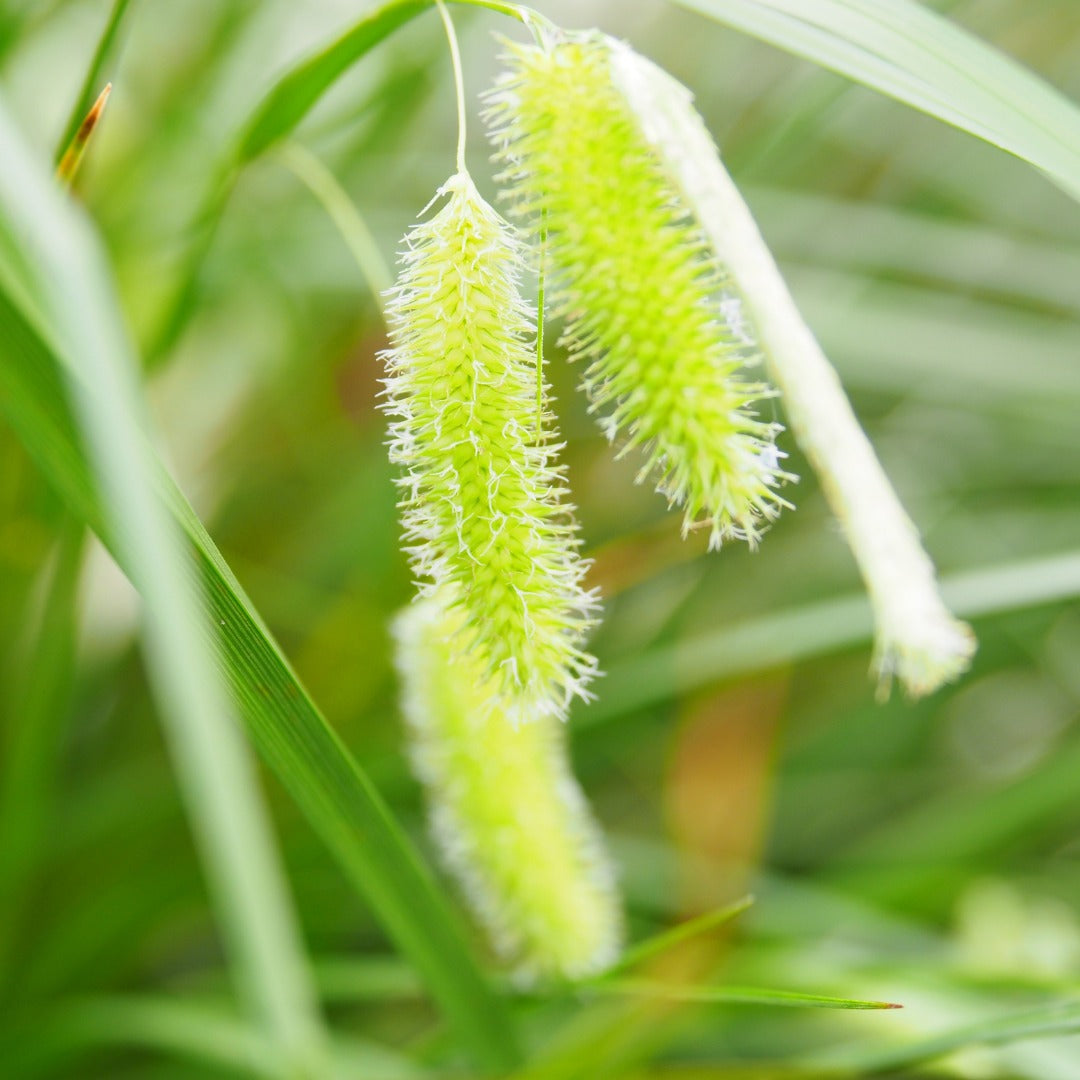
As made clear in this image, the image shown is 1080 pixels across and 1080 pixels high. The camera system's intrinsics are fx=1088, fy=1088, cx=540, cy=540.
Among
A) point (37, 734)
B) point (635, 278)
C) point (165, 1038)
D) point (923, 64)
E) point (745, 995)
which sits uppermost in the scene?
point (923, 64)

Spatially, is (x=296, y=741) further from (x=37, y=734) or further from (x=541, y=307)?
(x=37, y=734)

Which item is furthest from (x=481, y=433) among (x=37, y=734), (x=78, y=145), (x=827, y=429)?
(x=37, y=734)

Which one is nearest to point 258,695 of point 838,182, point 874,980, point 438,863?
point 874,980

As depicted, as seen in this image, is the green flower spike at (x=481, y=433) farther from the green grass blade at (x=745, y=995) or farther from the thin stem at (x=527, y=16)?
the green grass blade at (x=745, y=995)

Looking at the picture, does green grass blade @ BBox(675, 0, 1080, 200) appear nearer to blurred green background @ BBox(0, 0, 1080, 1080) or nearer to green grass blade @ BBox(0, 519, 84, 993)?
blurred green background @ BBox(0, 0, 1080, 1080)

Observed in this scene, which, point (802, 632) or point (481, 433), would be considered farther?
point (802, 632)

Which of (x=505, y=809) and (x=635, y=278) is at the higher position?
(x=635, y=278)

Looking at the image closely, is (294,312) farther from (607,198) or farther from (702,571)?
(607,198)
